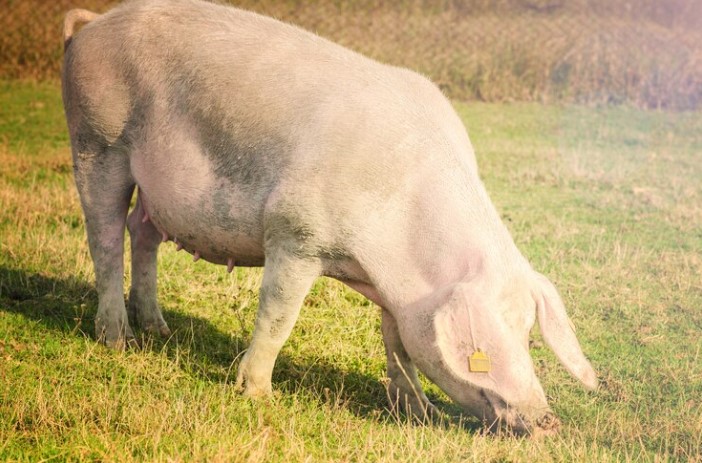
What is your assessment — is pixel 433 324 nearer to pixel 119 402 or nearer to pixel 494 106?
pixel 119 402

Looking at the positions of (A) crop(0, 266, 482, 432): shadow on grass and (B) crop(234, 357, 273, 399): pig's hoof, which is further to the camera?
(A) crop(0, 266, 482, 432): shadow on grass

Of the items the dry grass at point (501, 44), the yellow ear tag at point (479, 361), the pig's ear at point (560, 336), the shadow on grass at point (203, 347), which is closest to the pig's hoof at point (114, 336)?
the shadow on grass at point (203, 347)

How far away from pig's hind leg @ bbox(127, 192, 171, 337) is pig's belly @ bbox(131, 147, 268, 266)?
23.3 inches

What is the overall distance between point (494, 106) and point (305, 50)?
1033 centimetres

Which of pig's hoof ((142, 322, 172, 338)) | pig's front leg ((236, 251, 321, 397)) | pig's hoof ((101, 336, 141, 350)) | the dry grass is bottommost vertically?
the dry grass

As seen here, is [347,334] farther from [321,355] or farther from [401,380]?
[401,380]

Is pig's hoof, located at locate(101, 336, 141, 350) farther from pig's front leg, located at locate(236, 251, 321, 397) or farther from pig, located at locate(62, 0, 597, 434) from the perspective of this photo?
pig's front leg, located at locate(236, 251, 321, 397)

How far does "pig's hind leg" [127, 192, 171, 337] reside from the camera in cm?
565

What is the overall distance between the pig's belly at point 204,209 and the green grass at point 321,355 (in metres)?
0.60

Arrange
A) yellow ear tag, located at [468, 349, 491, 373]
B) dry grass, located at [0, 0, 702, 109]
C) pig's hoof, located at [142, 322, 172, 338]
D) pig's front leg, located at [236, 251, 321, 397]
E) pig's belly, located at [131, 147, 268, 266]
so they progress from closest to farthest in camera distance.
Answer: yellow ear tag, located at [468, 349, 491, 373] → pig's front leg, located at [236, 251, 321, 397] → pig's belly, located at [131, 147, 268, 266] → pig's hoof, located at [142, 322, 172, 338] → dry grass, located at [0, 0, 702, 109]

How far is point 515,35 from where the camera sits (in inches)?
672

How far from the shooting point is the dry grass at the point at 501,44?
1496 centimetres

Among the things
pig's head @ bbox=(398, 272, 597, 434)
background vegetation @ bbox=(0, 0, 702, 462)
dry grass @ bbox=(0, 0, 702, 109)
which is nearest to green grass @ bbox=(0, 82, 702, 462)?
background vegetation @ bbox=(0, 0, 702, 462)

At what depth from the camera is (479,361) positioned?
12.8 ft
